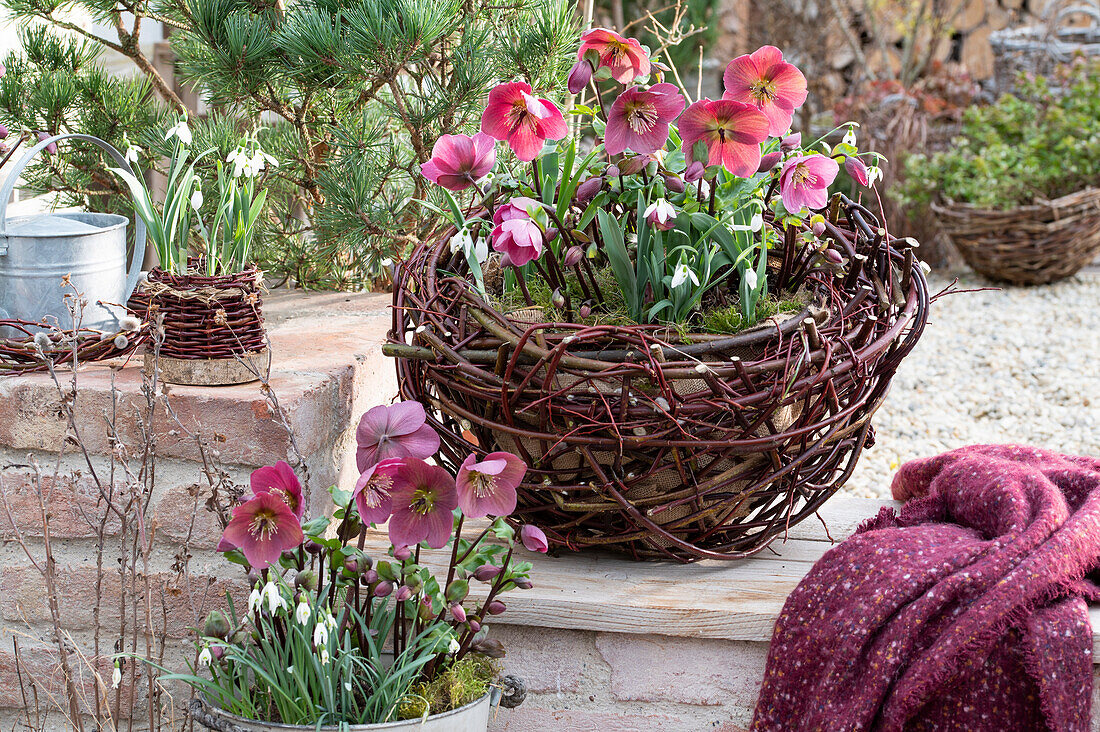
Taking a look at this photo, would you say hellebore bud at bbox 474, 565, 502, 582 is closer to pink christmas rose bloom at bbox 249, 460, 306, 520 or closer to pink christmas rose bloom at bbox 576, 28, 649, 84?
pink christmas rose bloom at bbox 249, 460, 306, 520

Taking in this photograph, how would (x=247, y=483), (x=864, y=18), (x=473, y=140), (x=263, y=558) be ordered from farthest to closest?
(x=864, y=18)
(x=247, y=483)
(x=473, y=140)
(x=263, y=558)

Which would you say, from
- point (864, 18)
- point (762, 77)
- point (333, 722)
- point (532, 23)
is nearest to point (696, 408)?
point (762, 77)

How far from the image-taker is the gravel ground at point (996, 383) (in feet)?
10.3

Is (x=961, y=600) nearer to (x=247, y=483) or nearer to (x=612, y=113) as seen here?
(x=612, y=113)

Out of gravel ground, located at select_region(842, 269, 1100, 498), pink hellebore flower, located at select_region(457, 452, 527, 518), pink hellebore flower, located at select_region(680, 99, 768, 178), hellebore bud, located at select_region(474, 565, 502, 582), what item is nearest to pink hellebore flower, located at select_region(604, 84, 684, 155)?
pink hellebore flower, located at select_region(680, 99, 768, 178)

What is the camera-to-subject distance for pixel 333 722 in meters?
0.99

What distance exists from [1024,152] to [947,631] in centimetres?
488

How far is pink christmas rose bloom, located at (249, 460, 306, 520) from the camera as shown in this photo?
3.13 ft

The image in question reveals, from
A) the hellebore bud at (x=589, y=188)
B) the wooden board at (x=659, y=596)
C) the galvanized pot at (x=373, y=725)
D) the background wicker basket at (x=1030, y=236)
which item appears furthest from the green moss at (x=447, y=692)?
the background wicker basket at (x=1030, y=236)

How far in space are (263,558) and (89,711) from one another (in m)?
0.58

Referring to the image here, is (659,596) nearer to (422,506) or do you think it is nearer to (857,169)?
(422,506)

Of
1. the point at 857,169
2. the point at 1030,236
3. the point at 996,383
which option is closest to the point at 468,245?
the point at 857,169

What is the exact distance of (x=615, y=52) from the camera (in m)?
1.11

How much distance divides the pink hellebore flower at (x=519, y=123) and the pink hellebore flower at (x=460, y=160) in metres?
0.03
